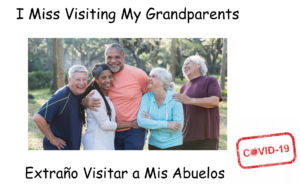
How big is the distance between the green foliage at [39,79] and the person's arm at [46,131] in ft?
Answer: 70.4

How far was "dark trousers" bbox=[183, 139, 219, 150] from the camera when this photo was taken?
4.95 metres

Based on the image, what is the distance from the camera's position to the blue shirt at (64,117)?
4.13m

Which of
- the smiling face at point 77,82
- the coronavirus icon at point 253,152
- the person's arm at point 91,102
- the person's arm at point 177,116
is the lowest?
the coronavirus icon at point 253,152

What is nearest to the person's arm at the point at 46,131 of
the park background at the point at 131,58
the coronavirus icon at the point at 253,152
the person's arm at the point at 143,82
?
the person's arm at the point at 143,82

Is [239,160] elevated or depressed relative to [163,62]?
depressed

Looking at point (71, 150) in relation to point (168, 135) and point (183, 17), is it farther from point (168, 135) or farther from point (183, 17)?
point (183, 17)

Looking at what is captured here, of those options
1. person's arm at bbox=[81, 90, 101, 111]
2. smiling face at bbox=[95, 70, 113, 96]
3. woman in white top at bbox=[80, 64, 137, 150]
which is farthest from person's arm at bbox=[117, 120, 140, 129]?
smiling face at bbox=[95, 70, 113, 96]

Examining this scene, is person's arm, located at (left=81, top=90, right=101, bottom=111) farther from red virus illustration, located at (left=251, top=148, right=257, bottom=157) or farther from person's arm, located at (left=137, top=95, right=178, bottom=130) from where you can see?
red virus illustration, located at (left=251, top=148, right=257, bottom=157)

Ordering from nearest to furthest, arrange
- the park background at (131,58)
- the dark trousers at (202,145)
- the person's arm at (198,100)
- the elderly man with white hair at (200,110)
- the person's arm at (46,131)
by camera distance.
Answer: the person's arm at (46,131)
the person's arm at (198,100)
the elderly man with white hair at (200,110)
the dark trousers at (202,145)
the park background at (131,58)

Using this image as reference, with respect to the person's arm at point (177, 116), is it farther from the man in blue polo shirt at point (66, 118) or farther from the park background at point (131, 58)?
the park background at point (131, 58)

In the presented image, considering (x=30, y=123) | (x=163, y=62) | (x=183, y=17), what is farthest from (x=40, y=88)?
(x=183, y=17)

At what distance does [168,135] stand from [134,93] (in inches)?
35.3

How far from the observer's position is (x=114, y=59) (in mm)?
4660

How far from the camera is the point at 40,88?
982 inches
